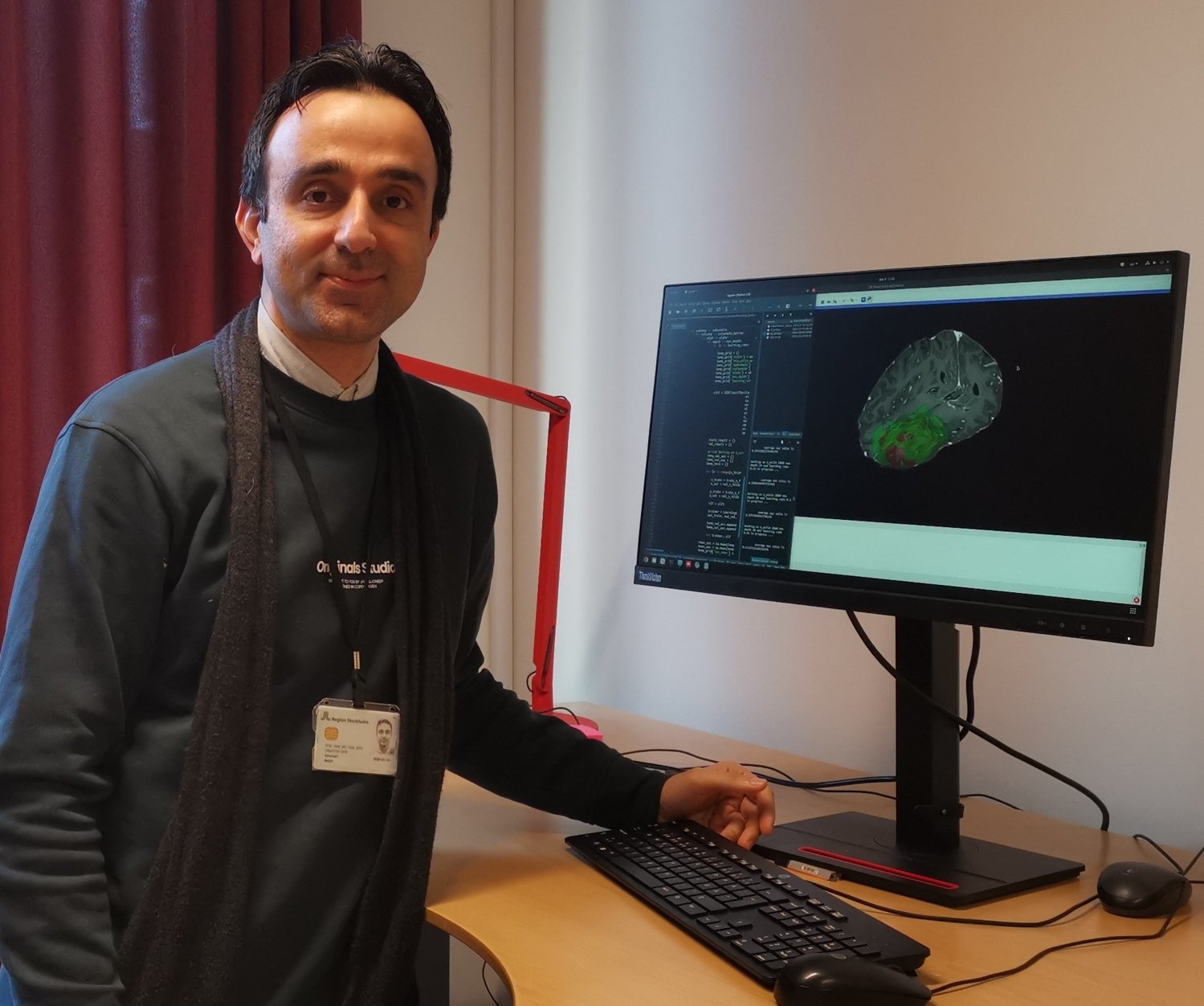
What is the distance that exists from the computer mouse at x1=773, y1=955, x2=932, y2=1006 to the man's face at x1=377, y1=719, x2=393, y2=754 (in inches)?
17.6

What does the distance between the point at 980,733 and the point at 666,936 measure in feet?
1.48

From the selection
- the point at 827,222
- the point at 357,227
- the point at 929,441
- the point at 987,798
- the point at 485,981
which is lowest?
the point at 485,981

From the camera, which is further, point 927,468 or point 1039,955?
point 927,468

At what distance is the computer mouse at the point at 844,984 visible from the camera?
2.74 ft

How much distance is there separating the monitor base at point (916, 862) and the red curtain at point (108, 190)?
1.27 meters

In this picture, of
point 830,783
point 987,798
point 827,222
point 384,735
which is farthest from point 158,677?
point 827,222

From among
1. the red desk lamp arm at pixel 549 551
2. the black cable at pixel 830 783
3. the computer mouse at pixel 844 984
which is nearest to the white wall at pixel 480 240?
the red desk lamp arm at pixel 549 551

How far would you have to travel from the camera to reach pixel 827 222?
5.76 ft

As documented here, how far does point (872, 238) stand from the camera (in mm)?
1688

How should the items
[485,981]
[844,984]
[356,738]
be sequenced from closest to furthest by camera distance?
1. [844,984]
2. [356,738]
3. [485,981]

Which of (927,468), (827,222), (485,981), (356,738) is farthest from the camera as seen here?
(485,981)

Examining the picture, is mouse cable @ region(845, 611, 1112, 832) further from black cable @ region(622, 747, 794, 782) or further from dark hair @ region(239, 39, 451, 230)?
dark hair @ region(239, 39, 451, 230)

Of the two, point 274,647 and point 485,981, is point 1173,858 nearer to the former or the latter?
point 274,647

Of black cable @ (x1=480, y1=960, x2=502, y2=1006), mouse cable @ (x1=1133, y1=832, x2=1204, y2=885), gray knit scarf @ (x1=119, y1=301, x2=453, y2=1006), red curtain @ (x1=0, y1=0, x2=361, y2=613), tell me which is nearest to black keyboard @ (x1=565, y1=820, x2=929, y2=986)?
gray knit scarf @ (x1=119, y1=301, x2=453, y2=1006)
